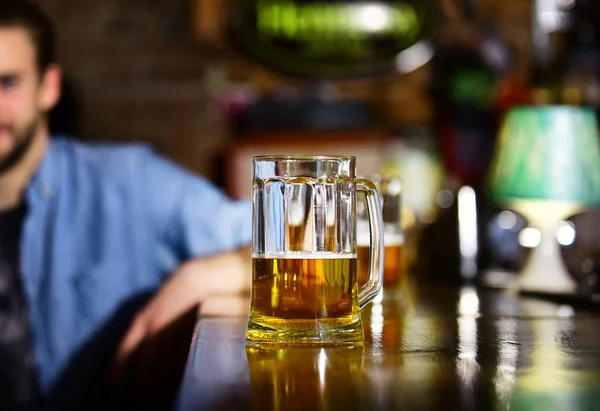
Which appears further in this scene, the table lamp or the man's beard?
the man's beard

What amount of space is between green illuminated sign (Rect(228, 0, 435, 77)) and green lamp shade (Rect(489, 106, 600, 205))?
6.46 ft

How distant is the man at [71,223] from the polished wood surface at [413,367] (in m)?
1.12

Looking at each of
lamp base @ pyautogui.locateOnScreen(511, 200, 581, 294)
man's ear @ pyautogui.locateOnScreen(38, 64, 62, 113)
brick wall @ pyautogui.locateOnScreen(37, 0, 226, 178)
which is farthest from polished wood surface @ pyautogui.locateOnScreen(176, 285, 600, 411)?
brick wall @ pyautogui.locateOnScreen(37, 0, 226, 178)

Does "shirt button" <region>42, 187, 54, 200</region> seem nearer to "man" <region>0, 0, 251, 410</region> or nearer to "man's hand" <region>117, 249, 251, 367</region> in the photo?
"man" <region>0, 0, 251, 410</region>

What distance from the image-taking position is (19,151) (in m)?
2.46

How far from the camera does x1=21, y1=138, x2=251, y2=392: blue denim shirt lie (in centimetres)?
236

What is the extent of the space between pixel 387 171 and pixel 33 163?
1.60 m

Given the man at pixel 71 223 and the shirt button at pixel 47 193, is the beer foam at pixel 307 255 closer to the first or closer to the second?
the man at pixel 71 223

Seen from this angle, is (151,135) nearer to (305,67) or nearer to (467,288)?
(305,67)

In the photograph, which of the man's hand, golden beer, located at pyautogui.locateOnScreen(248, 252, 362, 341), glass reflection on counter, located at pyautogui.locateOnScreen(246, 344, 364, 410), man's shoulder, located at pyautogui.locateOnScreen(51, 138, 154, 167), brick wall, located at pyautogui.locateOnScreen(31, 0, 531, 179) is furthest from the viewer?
brick wall, located at pyautogui.locateOnScreen(31, 0, 531, 179)

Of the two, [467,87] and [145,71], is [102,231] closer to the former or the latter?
[145,71]

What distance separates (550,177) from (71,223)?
1.31 metres

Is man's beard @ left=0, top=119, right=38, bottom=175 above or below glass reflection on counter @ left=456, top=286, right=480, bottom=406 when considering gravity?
above

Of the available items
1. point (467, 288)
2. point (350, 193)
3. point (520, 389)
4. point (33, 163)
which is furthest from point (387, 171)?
point (520, 389)
